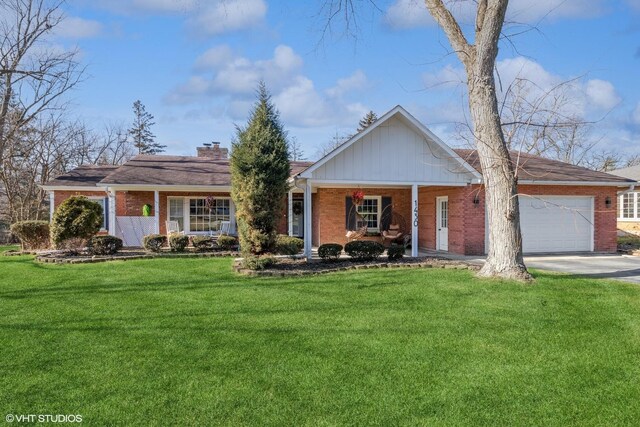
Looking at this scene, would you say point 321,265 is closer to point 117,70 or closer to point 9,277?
point 9,277

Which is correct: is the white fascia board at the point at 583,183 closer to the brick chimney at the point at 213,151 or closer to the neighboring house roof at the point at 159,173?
the neighboring house roof at the point at 159,173

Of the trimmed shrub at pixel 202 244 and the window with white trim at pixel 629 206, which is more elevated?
the window with white trim at pixel 629 206

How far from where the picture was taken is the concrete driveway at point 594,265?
10609 millimetres

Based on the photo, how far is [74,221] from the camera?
1345 cm

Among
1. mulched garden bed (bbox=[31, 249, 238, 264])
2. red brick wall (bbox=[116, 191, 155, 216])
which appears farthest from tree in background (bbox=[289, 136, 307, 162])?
mulched garden bed (bbox=[31, 249, 238, 264])

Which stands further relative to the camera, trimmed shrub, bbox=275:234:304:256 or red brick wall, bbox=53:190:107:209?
red brick wall, bbox=53:190:107:209

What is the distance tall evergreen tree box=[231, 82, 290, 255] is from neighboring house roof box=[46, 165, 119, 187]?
1121cm

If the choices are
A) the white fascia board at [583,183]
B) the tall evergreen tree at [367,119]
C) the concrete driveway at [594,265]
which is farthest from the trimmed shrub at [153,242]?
the tall evergreen tree at [367,119]

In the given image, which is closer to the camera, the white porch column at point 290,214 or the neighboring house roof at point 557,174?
the neighboring house roof at point 557,174

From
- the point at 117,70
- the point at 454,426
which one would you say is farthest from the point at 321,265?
the point at 117,70

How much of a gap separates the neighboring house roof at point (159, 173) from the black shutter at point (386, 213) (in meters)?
3.96

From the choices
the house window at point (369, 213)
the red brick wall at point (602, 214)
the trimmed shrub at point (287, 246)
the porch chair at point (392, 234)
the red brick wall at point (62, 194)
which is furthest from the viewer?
the red brick wall at point (62, 194)

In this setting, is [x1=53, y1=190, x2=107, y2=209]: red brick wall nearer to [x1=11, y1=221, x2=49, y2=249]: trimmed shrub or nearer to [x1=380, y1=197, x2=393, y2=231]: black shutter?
[x1=11, y1=221, x2=49, y2=249]: trimmed shrub

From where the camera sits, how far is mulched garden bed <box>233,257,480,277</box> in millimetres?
10344
